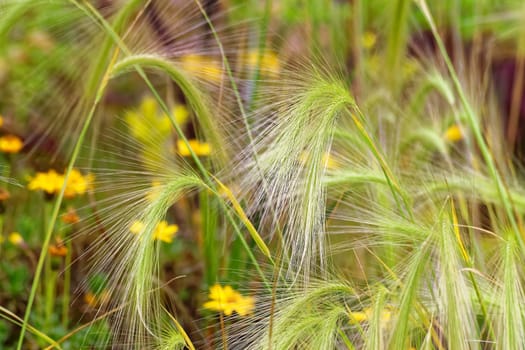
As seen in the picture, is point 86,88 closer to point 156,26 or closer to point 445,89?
point 156,26

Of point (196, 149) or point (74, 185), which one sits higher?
point (196, 149)

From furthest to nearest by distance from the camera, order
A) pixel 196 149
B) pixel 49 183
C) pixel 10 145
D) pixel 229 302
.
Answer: pixel 196 149
pixel 10 145
pixel 49 183
pixel 229 302

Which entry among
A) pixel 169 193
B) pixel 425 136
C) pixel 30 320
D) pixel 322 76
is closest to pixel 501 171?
pixel 425 136

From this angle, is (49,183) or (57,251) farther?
(49,183)

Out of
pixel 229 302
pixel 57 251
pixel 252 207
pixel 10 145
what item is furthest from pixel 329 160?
pixel 10 145

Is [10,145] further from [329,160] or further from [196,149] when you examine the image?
[329,160]

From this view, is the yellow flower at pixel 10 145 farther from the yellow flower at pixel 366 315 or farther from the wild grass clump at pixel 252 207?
the yellow flower at pixel 366 315

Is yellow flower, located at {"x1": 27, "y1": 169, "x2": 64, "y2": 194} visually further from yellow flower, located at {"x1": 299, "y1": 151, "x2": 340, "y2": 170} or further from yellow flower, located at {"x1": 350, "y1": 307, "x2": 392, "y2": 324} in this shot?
yellow flower, located at {"x1": 350, "y1": 307, "x2": 392, "y2": 324}

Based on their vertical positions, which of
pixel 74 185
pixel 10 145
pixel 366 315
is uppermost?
pixel 10 145
